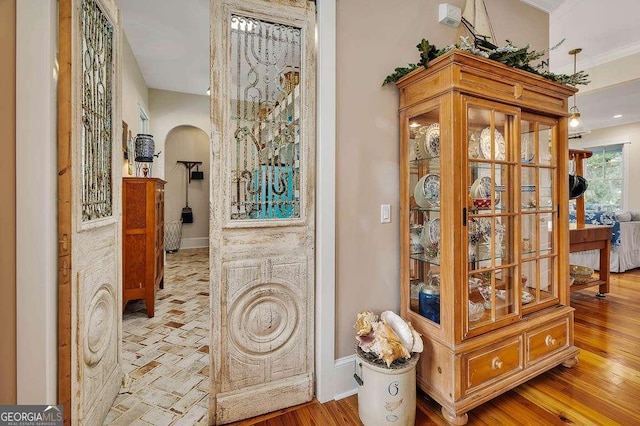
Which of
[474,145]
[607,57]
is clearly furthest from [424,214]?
[607,57]

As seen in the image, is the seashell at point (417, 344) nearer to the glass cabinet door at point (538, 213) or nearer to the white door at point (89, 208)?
the glass cabinet door at point (538, 213)

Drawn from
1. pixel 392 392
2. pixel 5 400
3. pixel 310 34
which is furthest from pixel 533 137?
pixel 5 400

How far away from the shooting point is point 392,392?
64.3 inches

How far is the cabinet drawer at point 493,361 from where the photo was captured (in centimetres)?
178

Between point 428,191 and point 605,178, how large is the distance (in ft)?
29.1

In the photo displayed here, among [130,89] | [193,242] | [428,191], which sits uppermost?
[130,89]

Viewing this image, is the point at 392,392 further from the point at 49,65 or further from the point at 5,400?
the point at 49,65

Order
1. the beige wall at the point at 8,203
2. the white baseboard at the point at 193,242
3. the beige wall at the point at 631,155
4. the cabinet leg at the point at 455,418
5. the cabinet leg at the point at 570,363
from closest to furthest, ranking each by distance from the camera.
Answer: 1. the beige wall at the point at 8,203
2. the cabinet leg at the point at 455,418
3. the cabinet leg at the point at 570,363
4. the white baseboard at the point at 193,242
5. the beige wall at the point at 631,155

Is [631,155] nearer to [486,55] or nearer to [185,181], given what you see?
[486,55]

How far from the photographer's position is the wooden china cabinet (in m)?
1.76

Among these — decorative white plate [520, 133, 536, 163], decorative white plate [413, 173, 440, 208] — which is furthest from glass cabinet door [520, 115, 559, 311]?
decorative white plate [413, 173, 440, 208]

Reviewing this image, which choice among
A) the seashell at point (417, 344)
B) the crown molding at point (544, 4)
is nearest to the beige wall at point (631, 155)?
the crown molding at point (544, 4)

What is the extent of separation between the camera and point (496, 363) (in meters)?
1.89

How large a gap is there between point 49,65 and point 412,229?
209 cm
